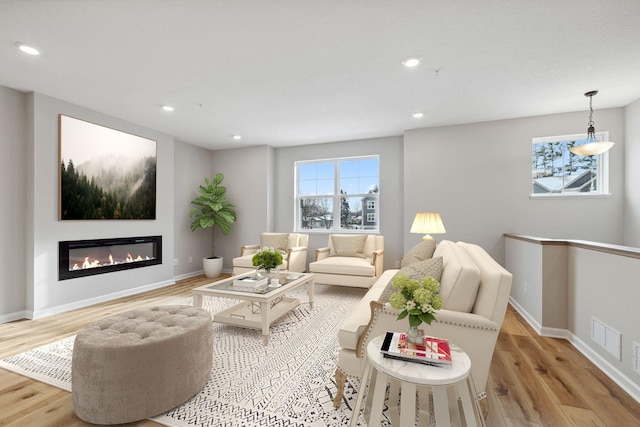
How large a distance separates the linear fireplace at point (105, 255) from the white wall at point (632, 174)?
6787 mm

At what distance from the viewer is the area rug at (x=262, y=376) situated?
1646 mm

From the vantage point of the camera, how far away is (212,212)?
5609 mm

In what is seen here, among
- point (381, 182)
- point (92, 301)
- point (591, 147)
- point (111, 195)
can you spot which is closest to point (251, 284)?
point (92, 301)

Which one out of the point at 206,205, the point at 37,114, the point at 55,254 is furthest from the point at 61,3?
the point at 206,205

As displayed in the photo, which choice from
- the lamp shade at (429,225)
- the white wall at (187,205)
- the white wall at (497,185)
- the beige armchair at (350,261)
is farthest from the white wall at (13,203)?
the white wall at (497,185)

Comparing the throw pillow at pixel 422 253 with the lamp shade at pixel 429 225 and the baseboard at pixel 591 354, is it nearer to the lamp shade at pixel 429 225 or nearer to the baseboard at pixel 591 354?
the lamp shade at pixel 429 225

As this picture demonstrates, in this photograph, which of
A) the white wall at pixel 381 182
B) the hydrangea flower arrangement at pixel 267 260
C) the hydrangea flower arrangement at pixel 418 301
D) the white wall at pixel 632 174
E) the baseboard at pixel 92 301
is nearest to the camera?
the hydrangea flower arrangement at pixel 418 301

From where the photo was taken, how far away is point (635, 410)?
1.72m

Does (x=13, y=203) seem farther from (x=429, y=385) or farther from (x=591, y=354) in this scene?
(x=591, y=354)

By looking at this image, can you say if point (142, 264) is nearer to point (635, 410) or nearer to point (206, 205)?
point (206, 205)

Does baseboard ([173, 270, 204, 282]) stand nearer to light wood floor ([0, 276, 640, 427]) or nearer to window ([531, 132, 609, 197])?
light wood floor ([0, 276, 640, 427])

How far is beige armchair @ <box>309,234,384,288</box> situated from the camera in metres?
4.07

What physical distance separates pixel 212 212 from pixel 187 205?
514mm

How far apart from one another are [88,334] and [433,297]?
1.99 metres
